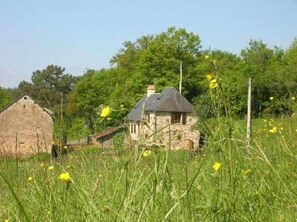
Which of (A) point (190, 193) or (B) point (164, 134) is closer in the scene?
(B) point (164, 134)

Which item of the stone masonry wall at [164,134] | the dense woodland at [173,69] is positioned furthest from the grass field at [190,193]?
the dense woodland at [173,69]

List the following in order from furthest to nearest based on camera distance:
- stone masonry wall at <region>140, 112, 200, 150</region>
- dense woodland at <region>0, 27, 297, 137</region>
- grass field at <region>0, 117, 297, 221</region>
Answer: dense woodland at <region>0, 27, 297, 137</region> → stone masonry wall at <region>140, 112, 200, 150</region> → grass field at <region>0, 117, 297, 221</region>

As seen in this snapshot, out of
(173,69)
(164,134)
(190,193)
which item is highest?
(173,69)

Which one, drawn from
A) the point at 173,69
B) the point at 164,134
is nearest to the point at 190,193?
the point at 164,134

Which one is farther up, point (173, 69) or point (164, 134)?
point (173, 69)

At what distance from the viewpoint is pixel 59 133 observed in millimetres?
3258

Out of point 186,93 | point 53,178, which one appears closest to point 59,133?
point 53,178

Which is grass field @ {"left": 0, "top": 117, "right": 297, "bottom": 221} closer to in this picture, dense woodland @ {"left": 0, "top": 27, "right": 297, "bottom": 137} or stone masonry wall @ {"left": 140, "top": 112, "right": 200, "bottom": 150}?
stone masonry wall @ {"left": 140, "top": 112, "right": 200, "bottom": 150}

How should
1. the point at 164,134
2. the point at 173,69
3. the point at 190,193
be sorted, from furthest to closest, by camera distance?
the point at 173,69
the point at 190,193
the point at 164,134

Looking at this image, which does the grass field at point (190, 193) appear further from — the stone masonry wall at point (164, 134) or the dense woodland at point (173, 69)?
the dense woodland at point (173, 69)

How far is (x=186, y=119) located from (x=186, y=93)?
14.4 metres

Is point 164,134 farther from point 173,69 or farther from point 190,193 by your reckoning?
point 173,69

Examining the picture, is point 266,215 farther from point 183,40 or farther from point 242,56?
Result: point 242,56

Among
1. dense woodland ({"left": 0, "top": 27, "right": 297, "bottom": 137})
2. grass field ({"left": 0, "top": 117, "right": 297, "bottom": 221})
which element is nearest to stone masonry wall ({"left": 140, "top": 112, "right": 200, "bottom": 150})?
grass field ({"left": 0, "top": 117, "right": 297, "bottom": 221})
